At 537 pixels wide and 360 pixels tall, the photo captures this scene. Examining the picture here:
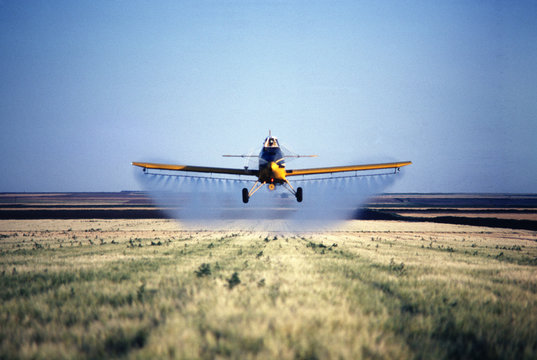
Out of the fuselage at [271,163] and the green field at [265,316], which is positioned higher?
the fuselage at [271,163]

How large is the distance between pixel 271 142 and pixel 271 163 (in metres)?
2.34

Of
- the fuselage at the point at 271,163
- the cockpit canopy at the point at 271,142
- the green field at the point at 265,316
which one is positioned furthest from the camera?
the cockpit canopy at the point at 271,142

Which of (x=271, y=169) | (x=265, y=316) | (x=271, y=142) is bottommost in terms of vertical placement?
(x=265, y=316)

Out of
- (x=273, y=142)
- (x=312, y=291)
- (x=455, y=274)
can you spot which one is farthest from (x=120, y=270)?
(x=273, y=142)

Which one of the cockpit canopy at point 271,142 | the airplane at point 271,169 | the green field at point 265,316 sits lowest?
the green field at point 265,316

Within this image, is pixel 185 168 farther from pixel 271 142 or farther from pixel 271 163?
pixel 271 163

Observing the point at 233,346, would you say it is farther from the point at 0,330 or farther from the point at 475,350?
the point at 0,330

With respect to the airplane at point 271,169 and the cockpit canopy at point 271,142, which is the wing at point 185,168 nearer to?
the airplane at point 271,169

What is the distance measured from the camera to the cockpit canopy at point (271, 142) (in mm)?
25059

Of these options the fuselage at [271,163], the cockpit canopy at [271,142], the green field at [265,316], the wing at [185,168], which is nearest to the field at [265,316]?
the green field at [265,316]

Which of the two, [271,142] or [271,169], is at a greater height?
[271,142]

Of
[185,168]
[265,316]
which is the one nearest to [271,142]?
[185,168]

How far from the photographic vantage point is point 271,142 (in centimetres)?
2527

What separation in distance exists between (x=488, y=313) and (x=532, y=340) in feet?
4.41
